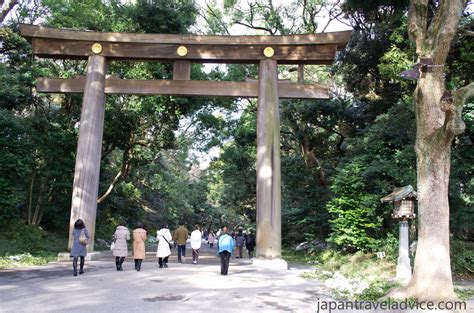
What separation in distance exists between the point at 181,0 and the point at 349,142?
10.6 meters

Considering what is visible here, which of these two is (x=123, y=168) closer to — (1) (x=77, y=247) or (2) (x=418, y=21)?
(1) (x=77, y=247)

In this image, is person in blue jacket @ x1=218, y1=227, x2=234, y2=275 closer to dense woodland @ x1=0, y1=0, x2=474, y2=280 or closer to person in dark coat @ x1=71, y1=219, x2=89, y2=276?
person in dark coat @ x1=71, y1=219, x2=89, y2=276

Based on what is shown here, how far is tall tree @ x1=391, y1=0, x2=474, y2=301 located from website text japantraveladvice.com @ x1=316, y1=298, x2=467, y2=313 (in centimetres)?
16

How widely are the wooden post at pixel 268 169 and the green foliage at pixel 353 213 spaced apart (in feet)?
12.7

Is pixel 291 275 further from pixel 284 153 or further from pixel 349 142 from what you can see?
pixel 284 153

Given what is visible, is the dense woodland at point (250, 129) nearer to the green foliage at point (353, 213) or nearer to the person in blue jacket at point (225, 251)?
the green foliage at point (353, 213)

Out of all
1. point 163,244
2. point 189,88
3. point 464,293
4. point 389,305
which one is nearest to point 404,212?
point 464,293

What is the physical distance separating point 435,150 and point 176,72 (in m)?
8.99

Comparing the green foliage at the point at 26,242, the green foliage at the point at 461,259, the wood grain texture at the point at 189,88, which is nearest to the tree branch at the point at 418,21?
the wood grain texture at the point at 189,88

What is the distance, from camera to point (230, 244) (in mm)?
10617

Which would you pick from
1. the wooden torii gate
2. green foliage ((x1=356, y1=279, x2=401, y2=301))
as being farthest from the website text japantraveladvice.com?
the wooden torii gate

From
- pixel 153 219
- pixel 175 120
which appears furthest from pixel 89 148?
pixel 153 219

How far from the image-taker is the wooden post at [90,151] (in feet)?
41.8

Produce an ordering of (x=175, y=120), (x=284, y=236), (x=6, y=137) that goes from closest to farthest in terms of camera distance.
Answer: (x=6, y=137) → (x=175, y=120) → (x=284, y=236)
